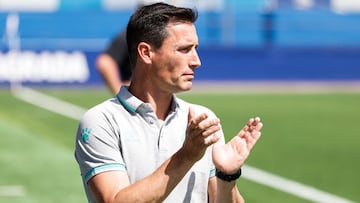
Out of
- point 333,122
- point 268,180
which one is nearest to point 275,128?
point 333,122

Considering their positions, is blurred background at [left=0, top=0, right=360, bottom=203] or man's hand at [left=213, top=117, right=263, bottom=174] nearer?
man's hand at [left=213, top=117, right=263, bottom=174]

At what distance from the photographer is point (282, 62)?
3016 centimetres

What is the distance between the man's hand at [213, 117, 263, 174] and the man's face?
366 millimetres

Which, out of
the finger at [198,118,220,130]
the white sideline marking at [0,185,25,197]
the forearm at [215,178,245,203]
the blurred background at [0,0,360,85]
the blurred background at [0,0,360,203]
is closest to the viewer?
the finger at [198,118,220,130]

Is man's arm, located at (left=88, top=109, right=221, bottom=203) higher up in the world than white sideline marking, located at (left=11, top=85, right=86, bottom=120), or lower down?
higher up

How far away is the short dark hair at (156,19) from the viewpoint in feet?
17.7

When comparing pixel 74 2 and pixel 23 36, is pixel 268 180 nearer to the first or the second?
pixel 23 36

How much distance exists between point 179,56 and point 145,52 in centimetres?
20

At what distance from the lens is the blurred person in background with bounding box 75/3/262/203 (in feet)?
17.7

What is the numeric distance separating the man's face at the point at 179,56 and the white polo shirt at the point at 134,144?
0.64 ft

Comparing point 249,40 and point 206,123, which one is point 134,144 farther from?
point 249,40

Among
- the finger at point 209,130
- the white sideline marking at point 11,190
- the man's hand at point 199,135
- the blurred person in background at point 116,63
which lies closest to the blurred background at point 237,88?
the white sideline marking at point 11,190

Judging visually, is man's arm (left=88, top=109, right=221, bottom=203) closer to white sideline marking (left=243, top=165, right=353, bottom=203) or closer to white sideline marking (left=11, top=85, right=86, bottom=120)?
white sideline marking (left=243, top=165, right=353, bottom=203)

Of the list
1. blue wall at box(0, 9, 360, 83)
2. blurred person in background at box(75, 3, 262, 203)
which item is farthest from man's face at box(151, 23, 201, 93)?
blue wall at box(0, 9, 360, 83)
